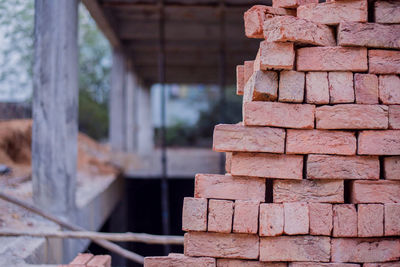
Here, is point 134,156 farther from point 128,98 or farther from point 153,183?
point 128,98

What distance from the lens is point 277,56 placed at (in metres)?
2.42

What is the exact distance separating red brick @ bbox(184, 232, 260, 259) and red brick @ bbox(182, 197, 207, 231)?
0.06 meters

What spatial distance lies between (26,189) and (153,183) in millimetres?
4571

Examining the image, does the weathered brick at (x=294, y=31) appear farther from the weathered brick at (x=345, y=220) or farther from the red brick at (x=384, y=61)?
the weathered brick at (x=345, y=220)

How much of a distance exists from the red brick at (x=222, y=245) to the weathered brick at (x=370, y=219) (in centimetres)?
66

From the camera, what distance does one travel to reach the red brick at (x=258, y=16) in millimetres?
2576

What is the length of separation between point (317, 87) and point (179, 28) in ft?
22.7

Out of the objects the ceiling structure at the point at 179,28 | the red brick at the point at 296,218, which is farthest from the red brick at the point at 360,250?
the ceiling structure at the point at 179,28

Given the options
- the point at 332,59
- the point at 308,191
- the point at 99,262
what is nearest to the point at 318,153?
the point at 308,191

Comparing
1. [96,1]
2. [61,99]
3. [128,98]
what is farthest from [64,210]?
[128,98]

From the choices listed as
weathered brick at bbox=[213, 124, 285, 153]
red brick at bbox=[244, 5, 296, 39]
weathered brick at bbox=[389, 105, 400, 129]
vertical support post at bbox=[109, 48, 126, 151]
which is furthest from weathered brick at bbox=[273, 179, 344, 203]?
vertical support post at bbox=[109, 48, 126, 151]

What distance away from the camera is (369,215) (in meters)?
2.45

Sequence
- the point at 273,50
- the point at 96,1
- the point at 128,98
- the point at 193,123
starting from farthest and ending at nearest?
the point at 193,123
the point at 128,98
the point at 96,1
the point at 273,50

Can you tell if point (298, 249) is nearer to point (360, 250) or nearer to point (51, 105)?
point (360, 250)
